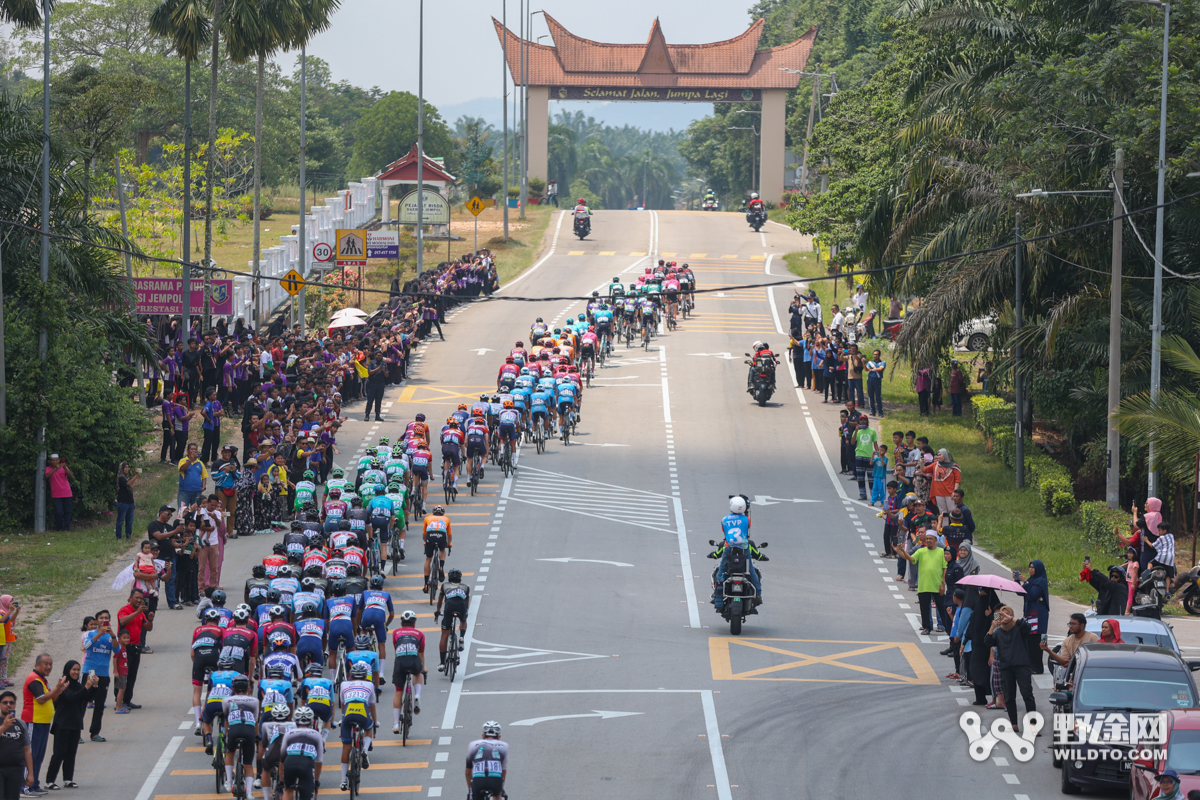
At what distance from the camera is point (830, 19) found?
114 metres

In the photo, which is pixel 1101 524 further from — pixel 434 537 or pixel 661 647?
pixel 434 537

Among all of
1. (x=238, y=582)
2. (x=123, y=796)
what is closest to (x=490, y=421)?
(x=238, y=582)

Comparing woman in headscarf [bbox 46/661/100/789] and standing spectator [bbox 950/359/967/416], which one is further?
standing spectator [bbox 950/359/967/416]

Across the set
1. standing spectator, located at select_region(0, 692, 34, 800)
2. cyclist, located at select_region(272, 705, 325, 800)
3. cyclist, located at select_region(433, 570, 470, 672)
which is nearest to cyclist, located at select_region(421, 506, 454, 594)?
cyclist, located at select_region(433, 570, 470, 672)

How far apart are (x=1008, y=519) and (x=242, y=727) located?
1822 cm

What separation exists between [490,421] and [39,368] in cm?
920

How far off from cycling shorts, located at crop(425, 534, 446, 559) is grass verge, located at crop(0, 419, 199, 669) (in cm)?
569

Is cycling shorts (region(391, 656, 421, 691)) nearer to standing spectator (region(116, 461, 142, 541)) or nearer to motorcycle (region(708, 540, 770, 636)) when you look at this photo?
motorcycle (region(708, 540, 770, 636))

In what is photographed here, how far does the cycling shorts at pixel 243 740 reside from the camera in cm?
1483

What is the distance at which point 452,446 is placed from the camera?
28828 millimetres

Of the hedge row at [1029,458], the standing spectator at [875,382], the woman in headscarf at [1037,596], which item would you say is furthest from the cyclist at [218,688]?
the standing spectator at [875,382]

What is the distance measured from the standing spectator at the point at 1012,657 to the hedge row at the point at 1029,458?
12.4 meters

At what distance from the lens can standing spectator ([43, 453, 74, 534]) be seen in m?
27.5

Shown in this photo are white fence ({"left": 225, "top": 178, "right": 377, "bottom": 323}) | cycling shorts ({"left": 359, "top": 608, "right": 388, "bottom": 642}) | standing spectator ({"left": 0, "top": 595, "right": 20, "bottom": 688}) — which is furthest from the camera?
white fence ({"left": 225, "top": 178, "right": 377, "bottom": 323})
